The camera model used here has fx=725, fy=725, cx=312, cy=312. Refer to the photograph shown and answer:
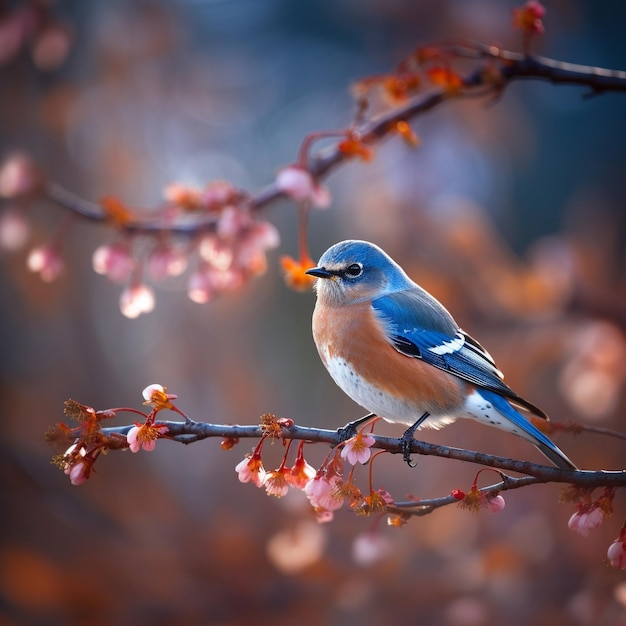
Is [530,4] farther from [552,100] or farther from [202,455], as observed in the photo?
[552,100]

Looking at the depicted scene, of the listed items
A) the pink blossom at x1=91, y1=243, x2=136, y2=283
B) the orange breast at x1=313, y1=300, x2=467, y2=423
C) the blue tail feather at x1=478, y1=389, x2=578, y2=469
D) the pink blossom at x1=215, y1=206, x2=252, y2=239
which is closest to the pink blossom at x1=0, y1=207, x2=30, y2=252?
the pink blossom at x1=91, y1=243, x2=136, y2=283

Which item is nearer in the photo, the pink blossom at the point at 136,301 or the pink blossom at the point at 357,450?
the pink blossom at the point at 357,450

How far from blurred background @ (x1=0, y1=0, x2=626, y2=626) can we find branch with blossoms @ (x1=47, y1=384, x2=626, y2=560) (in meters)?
0.54

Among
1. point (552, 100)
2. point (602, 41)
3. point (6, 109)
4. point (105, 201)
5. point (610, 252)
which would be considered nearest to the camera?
point (105, 201)

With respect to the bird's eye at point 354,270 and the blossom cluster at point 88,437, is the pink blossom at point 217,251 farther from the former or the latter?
the blossom cluster at point 88,437

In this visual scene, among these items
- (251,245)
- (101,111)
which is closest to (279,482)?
(251,245)

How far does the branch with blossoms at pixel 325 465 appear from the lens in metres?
1.80

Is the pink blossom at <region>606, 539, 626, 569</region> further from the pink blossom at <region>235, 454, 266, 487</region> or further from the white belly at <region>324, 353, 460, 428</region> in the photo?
the white belly at <region>324, 353, 460, 428</region>

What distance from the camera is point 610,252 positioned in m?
4.51

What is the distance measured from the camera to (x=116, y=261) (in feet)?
9.63

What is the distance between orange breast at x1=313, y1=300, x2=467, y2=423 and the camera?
2.76m

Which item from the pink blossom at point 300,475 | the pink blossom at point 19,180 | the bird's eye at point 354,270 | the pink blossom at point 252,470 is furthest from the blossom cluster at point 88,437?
the pink blossom at point 19,180

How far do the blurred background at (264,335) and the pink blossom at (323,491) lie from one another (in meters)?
0.83

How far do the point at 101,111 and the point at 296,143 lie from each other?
287 cm
